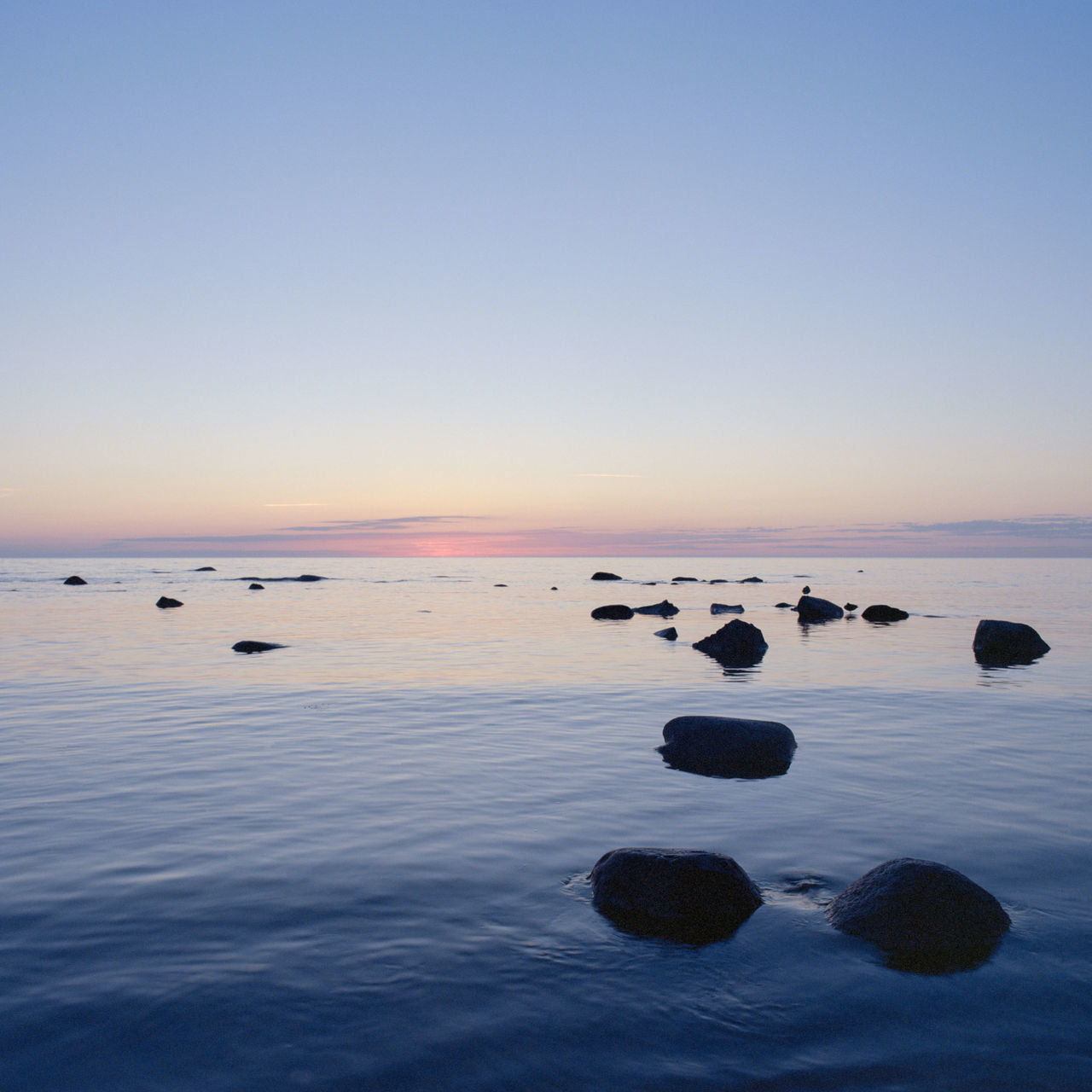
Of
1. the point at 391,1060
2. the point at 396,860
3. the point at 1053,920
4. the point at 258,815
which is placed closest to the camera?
the point at 391,1060

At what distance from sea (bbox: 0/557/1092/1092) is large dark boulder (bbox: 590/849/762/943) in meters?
0.23

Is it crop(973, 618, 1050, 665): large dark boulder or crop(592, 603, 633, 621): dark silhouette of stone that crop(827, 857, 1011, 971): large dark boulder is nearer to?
crop(973, 618, 1050, 665): large dark boulder

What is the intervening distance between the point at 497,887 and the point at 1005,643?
24.5 metres

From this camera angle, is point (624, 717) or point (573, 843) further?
point (624, 717)

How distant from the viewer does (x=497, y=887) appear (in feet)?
25.5

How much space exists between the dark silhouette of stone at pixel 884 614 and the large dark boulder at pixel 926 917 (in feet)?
124

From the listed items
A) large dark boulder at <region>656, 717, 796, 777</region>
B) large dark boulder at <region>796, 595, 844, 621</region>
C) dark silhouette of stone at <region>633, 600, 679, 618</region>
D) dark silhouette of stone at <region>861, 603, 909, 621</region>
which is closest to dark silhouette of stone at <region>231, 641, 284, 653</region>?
large dark boulder at <region>656, 717, 796, 777</region>

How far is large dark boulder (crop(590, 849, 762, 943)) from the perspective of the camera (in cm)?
695

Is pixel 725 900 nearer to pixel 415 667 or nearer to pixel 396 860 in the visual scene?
pixel 396 860

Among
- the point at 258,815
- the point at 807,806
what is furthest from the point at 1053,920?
the point at 258,815

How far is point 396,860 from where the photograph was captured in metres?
8.41

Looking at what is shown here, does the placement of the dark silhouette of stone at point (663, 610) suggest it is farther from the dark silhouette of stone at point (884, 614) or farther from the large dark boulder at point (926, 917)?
the large dark boulder at point (926, 917)

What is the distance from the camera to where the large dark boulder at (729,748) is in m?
12.8

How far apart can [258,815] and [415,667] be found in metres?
14.9
